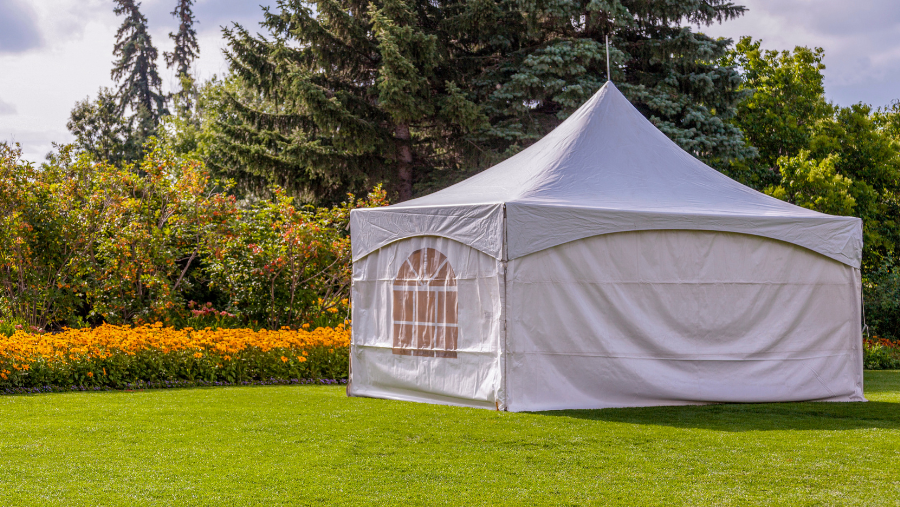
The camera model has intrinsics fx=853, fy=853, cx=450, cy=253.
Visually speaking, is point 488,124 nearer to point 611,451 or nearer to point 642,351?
point 642,351

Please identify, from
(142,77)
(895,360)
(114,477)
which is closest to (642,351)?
(114,477)

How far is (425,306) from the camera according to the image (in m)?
8.30

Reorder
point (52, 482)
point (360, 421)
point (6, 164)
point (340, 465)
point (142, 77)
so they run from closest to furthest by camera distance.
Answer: point (52, 482) < point (340, 465) < point (360, 421) < point (6, 164) < point (142, 77)

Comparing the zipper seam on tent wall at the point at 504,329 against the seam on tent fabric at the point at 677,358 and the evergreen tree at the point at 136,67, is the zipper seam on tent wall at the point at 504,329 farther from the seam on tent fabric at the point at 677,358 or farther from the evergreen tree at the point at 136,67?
the evergreen tree at the point at 136,67

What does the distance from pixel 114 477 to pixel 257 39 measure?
13343mm

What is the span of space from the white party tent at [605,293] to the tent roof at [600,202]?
0.07 ft

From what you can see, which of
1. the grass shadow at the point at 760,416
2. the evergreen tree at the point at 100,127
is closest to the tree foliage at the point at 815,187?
the grass shadow at the point at 760,416

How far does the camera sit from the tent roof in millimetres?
7527

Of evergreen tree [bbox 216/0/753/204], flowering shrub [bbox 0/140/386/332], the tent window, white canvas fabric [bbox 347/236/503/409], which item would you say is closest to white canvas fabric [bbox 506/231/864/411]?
white canvas fabric [bbox 347/236/503/409]

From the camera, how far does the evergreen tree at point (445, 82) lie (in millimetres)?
15734

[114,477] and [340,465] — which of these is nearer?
[114,477]

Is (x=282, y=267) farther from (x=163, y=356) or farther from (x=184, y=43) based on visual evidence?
(x=184, y=43)

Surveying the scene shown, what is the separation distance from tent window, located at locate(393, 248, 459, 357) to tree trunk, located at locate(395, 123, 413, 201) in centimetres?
875

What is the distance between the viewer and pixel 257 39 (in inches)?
659
